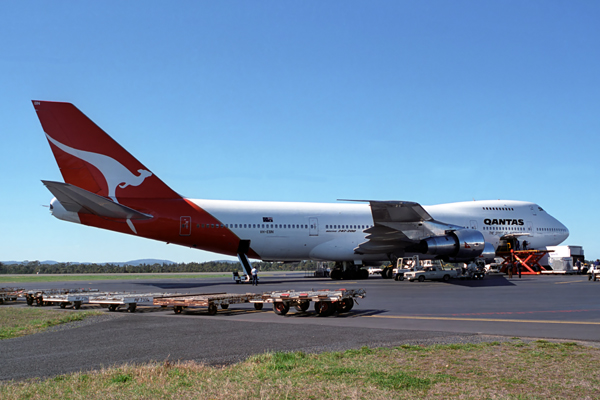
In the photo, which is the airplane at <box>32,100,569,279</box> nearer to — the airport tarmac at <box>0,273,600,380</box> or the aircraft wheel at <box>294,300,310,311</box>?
the airport tarmac at <box>0,273,600,380</box>

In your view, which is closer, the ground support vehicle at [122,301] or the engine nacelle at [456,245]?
the ground support vehicle at [122,301]

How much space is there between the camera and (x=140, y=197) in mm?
28141

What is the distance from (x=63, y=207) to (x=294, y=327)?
63.3 feet

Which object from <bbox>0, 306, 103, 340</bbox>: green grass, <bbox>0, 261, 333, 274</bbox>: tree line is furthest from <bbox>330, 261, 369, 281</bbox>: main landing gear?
<bbox>0, 261, 333, 274</bbox>: tree line

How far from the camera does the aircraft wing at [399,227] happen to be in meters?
29.0

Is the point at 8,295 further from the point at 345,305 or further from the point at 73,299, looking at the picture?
the point at 345,305

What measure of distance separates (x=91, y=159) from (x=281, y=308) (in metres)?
17.6

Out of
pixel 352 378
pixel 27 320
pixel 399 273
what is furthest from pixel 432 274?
pixel 352 378

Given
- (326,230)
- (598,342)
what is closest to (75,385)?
(598,342)

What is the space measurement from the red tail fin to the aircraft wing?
42.4 feet

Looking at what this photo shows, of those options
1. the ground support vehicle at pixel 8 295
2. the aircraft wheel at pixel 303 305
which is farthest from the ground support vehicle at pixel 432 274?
the ground support vehicle at pixel 8 295

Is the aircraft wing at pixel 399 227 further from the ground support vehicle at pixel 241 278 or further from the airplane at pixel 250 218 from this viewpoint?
the ground support vehicle at pixel 241 278

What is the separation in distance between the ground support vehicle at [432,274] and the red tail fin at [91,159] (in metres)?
15.6

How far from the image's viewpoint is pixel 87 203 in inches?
957
